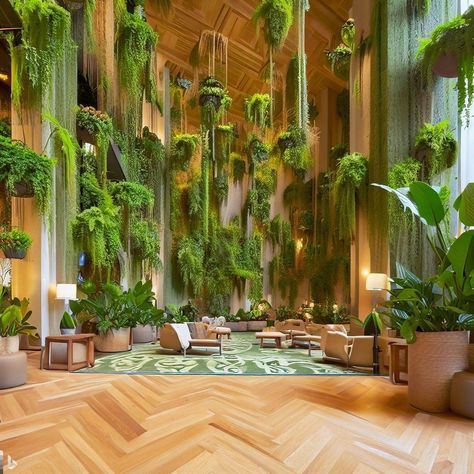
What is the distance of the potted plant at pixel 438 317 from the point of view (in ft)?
13.2

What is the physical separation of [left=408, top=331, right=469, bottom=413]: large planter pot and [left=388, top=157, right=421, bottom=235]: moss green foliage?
12.7ft

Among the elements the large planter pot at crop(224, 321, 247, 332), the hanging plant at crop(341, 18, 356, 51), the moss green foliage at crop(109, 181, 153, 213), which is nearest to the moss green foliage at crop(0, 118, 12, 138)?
the moss green foliage at crop(109, 181, 153, 213)

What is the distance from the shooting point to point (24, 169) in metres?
6.41

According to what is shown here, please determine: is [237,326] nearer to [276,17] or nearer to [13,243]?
[13,243]

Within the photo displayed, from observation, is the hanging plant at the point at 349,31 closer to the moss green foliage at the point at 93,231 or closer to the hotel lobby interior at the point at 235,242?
the hotel lobby interior at the point at 235,242

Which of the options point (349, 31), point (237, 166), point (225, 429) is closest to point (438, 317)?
point (225, 429)

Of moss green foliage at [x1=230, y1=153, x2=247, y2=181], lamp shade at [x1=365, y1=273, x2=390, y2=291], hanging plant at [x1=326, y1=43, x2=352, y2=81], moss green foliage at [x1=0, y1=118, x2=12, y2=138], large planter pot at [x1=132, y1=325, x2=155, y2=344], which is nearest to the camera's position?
Answer: lamp shade at [x1=365, y1=273, x2=390, y2=291]

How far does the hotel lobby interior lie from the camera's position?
3533 millimetres

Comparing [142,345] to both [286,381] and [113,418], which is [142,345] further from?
[113,418]

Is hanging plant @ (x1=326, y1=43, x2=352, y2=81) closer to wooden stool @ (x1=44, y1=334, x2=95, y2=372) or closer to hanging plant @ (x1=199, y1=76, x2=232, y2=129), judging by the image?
hanging plant @ (x1=199, y1=76, x2=232, y2=129)

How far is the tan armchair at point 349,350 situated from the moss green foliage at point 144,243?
6.16m

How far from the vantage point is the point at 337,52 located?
11.1 meters

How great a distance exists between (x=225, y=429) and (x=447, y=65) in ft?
21.4

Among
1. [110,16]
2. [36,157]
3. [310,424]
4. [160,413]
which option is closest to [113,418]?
[160,413]
